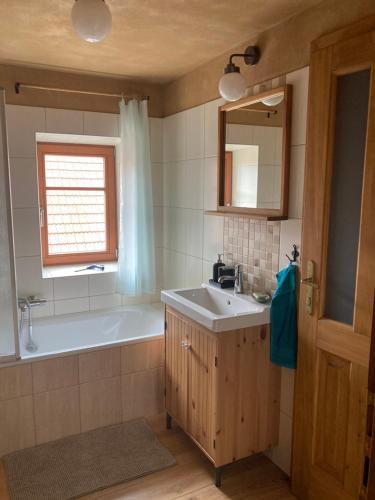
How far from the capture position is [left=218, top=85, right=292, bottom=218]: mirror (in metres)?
2.14

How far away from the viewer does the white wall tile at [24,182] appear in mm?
3006

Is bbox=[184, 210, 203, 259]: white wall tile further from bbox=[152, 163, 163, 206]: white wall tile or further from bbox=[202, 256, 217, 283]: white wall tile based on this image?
bbox=[152, 163, 163, 206]: white wall tile

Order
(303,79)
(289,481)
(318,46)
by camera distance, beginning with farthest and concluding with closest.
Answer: (289,481), (303,79), (318,46)

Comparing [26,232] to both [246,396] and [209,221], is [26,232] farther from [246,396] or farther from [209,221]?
[246,396]

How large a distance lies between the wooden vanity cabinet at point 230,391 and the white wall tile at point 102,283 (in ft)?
4.11

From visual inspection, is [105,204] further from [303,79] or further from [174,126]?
[303,79]

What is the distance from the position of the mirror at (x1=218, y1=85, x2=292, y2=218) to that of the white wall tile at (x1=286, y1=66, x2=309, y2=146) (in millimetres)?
31

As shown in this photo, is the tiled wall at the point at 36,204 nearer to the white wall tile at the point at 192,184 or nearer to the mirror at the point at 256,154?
the white wall tile at the point at 192,184

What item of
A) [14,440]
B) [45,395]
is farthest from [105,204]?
[14,440]

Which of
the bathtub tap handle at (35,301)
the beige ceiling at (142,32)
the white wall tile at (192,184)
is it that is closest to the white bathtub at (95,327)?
the bathtub tap handle at (35,301)

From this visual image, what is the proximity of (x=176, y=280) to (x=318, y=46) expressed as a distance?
2131mm

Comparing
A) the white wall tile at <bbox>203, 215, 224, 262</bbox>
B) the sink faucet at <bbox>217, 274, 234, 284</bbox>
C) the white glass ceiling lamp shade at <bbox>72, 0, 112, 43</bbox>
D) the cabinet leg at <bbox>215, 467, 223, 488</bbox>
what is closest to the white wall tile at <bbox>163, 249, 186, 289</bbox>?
the white wall tile at <bbox>203, 215, 224, 262</bbox>

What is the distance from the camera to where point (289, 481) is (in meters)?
2.23

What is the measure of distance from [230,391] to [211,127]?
173cm
